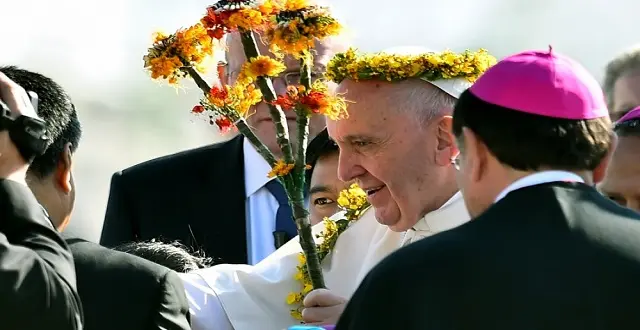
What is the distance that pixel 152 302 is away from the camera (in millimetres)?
4566

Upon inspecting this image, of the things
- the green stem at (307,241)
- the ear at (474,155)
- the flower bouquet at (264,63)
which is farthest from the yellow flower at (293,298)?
the ear at (474,155)

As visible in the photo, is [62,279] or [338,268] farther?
[338,268]

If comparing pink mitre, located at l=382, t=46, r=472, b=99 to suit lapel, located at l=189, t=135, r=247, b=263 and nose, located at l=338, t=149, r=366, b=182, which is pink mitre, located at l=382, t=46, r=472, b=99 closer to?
nose, located at l=338, t=149, r=366, b=182

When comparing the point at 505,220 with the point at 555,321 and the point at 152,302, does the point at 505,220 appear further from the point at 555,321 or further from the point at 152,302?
the point at 152,302

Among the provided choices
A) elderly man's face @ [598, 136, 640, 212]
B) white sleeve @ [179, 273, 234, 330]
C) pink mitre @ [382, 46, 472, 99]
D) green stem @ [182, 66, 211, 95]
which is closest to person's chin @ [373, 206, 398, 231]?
pink mitre @ [382, 46, 472, 99]

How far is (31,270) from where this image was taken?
3.79 meters

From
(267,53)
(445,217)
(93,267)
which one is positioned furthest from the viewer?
(267,53)

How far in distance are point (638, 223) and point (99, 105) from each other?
30.1ft

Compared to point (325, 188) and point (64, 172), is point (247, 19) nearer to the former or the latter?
point (64, 172)

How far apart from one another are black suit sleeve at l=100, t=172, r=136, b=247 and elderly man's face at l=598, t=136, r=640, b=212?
2.04 m

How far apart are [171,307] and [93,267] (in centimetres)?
26

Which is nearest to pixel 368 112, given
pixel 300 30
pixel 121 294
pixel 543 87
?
pixel 300 30

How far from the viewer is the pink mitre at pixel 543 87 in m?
3.83

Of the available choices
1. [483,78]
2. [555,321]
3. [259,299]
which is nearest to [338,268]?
[259,299]
